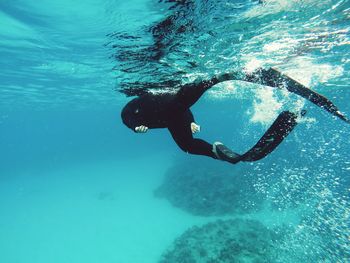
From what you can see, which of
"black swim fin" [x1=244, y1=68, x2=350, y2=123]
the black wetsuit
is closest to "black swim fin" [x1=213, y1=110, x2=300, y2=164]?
"black swim fin" [x1=244, y1=68, x2=350, y2=123]

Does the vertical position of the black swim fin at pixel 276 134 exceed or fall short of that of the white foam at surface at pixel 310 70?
it exceeds it

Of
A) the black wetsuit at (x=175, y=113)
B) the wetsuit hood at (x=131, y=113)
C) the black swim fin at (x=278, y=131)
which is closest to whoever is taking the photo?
the black swim fin at (x=278, y=131)

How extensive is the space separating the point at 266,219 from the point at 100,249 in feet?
41.2

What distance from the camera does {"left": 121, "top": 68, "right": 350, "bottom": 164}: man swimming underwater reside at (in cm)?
486

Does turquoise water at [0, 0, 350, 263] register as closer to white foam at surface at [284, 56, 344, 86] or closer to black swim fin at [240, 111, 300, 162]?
white foam at surface at [284, 56, 344, 86]

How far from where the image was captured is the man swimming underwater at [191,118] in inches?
191

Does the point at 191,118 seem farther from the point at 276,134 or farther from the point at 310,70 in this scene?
the point at 310,70

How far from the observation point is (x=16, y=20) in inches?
400

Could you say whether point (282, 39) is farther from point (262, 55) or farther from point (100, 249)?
point (100, 249)

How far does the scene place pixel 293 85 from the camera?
515 cm

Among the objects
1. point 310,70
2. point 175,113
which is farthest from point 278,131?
point 310,70

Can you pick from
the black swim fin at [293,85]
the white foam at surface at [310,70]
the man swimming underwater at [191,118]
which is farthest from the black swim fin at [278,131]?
the white foam at surface at [310,70]

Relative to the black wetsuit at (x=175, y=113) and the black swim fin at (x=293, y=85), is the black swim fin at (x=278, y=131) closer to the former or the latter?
the black swim fin at (x=293, y=85)

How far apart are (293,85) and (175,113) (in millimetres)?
2540
